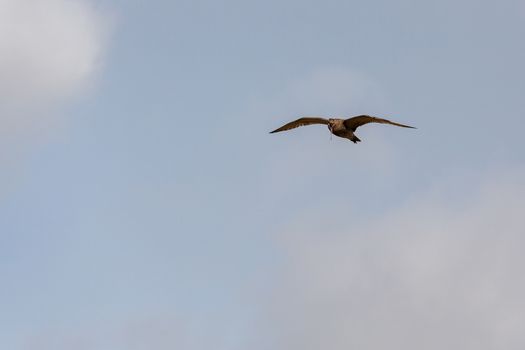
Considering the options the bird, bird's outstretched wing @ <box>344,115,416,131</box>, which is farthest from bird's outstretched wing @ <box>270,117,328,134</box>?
bird's outstretched wing @ <box>344,115,416,131</box>

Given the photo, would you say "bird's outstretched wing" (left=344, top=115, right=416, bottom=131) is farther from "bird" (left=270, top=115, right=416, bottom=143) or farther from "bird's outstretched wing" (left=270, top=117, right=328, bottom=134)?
"bird's outstretched wing" (left=270, top=117, right=328, bottom=134)

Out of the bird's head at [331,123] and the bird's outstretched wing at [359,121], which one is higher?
the bird's head at [331,123]

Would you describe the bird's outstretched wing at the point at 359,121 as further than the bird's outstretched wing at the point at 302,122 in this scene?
No

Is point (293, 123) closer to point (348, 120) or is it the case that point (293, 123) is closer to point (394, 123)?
point (348, 120)

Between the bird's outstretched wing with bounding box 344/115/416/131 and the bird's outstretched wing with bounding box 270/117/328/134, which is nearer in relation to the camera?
the bird's outstretched wing with bounding box 344/115/416/131

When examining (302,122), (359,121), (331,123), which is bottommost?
(359,121)

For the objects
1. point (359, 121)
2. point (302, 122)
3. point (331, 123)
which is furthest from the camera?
point (302, 122)

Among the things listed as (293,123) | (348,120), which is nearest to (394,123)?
(348,120)

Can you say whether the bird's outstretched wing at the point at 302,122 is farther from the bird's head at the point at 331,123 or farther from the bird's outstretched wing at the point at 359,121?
the bird's outstretched wing at the point at 359,121

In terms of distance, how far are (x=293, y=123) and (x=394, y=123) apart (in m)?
13.4

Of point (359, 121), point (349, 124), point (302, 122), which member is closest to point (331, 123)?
point (349, 124)

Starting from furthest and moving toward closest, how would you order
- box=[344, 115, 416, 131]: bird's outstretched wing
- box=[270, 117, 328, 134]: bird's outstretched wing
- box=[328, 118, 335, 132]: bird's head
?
box=[270, 117, 328, 134]: bird's outstretched wing → box=[328, 118, 335, 132]: bird's head → box=[344, 115, 416, 131]: bird's outstretched wing

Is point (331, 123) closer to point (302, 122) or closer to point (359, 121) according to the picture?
point (359, 121)

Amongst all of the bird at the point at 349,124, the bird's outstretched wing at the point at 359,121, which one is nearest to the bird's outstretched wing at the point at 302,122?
the bird at the point at 349,124
